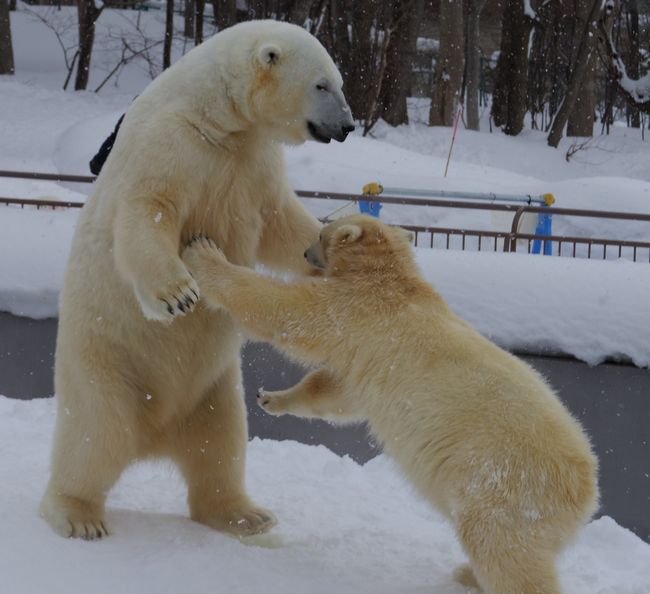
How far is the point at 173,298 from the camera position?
3.29 metres

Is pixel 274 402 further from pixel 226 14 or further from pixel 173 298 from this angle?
pixel 226 14

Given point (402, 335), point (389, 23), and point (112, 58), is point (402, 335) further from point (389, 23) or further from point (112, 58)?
point (112, 58)

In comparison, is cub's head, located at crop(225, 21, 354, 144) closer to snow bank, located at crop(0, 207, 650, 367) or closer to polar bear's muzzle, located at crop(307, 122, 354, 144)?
polar bear's muzzle, located at crop(307, 122, 354, 144)

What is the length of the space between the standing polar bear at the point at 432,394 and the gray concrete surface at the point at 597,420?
302 cm

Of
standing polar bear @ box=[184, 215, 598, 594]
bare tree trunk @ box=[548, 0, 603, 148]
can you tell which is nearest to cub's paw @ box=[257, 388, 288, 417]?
standing polar bear @ box=[184, 215, 598, 594]

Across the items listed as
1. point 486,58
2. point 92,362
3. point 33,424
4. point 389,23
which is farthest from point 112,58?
point 92,362

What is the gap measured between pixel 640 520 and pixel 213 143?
4045 millimetres

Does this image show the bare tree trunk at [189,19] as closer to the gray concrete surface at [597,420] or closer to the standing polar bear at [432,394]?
the gray concrete surface at [597,420]

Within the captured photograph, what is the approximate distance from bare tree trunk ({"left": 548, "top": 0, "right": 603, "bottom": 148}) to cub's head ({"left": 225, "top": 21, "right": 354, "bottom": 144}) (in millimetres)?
19117

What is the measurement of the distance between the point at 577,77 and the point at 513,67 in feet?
4.75

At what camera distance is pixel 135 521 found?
3.95 meters

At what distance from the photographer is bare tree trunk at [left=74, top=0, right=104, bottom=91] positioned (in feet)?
73.8

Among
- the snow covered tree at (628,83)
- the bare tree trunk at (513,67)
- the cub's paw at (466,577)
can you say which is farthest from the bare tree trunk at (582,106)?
the cub's paw at (466,577)

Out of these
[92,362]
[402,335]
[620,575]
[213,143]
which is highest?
[213,143]
